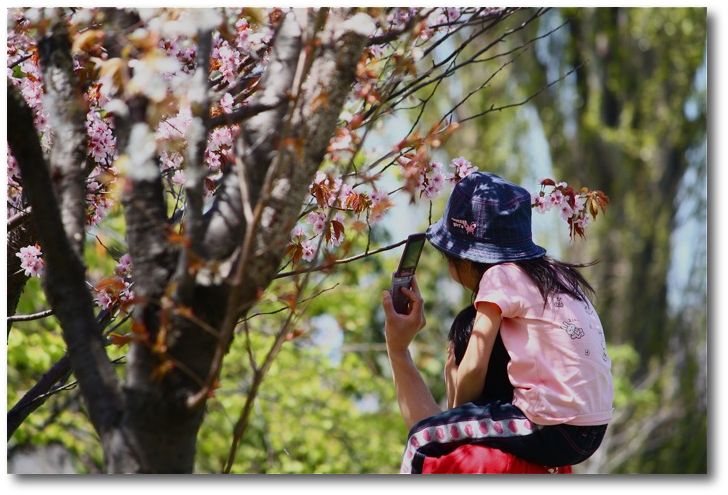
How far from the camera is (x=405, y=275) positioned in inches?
64.4

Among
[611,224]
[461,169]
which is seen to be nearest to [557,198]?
[461,169]

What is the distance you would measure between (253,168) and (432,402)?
58cm

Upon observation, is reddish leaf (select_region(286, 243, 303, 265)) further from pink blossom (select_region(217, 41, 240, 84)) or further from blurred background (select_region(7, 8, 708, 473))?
blurred background (select_region(7, 8, 708, 473))

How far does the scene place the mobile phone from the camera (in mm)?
1614

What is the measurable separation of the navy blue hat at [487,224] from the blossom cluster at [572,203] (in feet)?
0.60

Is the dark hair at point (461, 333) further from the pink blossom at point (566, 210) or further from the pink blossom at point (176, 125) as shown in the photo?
the pink blossom at point (176, 125)

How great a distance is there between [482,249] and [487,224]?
0.04m

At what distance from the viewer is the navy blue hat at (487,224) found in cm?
158

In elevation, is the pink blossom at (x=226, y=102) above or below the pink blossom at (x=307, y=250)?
above

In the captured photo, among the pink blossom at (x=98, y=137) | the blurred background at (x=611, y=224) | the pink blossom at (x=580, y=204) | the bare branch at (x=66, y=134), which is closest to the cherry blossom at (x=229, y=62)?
the pink blossom at (x=98, y=137)

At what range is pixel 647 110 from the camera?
5.46m

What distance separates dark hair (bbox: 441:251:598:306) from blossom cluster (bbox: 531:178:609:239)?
0.65 ft

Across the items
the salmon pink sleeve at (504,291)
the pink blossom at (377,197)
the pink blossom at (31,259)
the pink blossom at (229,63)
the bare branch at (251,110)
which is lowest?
the salmon pink sleeve at (504,291)

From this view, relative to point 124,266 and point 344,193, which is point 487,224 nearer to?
point 344,193
